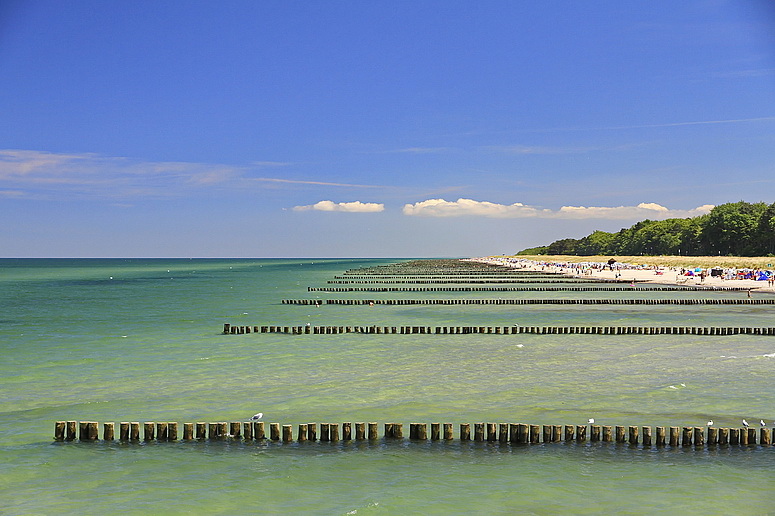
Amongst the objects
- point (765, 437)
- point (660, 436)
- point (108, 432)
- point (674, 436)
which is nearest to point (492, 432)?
point (660, 436)

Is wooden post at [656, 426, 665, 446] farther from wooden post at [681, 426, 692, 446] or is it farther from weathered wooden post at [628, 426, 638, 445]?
weathered wooden post at [628, 426, 638, 445]

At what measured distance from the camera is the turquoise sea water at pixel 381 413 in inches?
645

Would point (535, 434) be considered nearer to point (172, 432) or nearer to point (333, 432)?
point (333, 432)

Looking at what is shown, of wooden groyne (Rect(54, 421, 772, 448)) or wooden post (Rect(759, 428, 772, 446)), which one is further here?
wooden groyne (Rect(54, 421, 772, 448))

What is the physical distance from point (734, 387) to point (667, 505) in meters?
13.0

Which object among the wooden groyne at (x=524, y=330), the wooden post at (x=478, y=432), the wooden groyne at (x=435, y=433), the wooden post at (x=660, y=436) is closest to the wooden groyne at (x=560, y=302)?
the wooden groyne at (x=524, y=330)

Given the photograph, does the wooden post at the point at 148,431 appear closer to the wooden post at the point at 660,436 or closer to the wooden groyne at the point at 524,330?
the wooden post at the point at 660,436

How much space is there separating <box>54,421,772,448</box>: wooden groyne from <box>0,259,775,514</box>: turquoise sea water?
13.6 inches

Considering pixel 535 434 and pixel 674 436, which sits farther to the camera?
pixel 535 434

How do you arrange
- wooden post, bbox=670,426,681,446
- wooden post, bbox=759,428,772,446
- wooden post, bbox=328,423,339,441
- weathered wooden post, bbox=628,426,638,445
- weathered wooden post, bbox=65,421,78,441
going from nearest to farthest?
wooden post, bbox=759,428,772,446, wooden post, bbox=670,426,681,446, weathered wooden post, bbox=628,426,638,445, wooden post, bbox=328,423,339,441, weathered wooden post, bbox=65,421,78,441

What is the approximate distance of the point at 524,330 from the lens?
46.2 meters

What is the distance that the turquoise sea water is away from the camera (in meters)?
16.4

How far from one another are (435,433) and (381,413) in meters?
3.62

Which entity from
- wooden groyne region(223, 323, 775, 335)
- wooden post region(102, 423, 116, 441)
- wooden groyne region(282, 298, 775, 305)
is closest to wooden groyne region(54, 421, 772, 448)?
wooden post region(102, 423, 116, 441)
